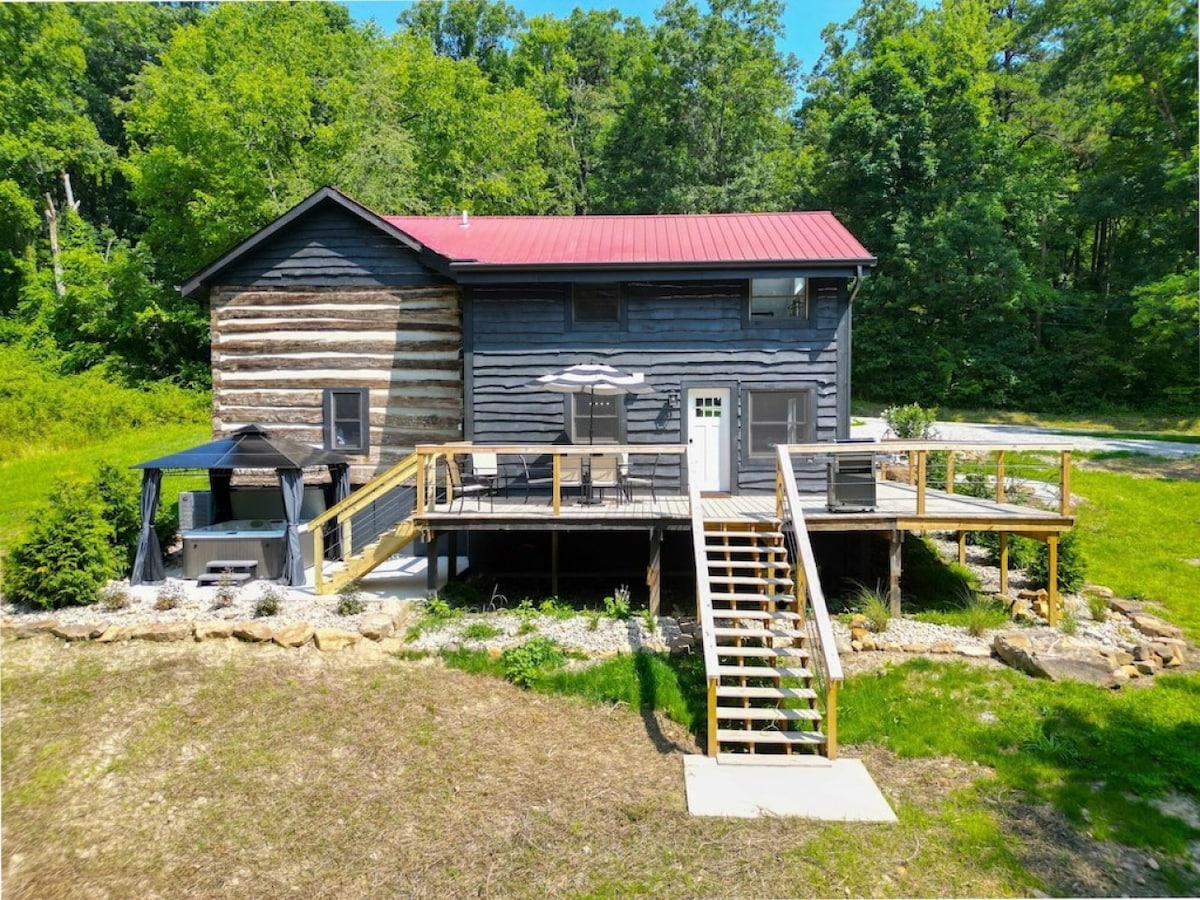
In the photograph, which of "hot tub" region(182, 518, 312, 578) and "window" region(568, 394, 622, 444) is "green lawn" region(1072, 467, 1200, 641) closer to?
"window" region(568, 394, 622, 444)

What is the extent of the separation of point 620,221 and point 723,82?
2234cm

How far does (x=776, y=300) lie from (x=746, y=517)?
4.35 metres

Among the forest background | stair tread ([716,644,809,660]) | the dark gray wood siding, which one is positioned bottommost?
stair tread ([716,644,809,660])

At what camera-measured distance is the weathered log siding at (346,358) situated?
1283cm

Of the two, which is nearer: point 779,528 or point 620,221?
point 779,528

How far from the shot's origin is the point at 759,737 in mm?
6180

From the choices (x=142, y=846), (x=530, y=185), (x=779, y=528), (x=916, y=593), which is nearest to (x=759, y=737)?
(x=779, y=528)

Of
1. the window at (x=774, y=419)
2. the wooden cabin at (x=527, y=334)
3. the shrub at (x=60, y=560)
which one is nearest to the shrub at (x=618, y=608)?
the wooden cabin at (x=527, y=334)

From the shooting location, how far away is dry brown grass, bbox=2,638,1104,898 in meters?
4.57

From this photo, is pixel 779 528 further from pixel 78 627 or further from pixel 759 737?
pixel 78 627

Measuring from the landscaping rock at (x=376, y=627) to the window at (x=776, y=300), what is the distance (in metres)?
7.46

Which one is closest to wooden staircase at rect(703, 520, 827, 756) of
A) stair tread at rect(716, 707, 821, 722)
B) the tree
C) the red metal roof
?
stair tread at rect(716, 707, 821, 722)

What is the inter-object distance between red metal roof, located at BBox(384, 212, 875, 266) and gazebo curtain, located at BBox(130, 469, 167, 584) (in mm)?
5726

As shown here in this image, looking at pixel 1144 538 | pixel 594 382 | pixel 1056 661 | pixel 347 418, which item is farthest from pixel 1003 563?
pixel 347 418
